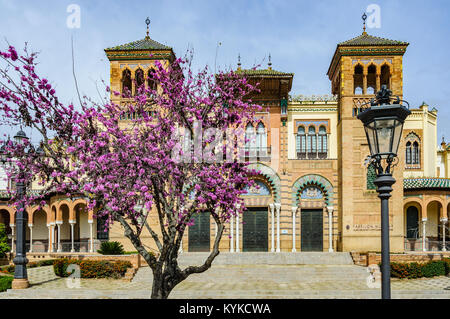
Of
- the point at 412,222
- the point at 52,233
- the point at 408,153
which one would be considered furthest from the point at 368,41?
the point at 52,233

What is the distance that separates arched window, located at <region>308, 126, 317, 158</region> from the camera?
25.3 metres

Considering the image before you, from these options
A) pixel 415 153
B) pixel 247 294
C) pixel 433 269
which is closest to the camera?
pixel 247 294

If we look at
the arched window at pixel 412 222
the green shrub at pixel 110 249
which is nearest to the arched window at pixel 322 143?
the arched window at pixel 412 222

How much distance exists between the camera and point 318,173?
2497cm

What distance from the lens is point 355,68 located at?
25.1m

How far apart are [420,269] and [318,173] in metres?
8.54

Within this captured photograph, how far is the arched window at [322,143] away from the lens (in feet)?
82.8

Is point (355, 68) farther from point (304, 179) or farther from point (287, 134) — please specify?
point (304, 179)

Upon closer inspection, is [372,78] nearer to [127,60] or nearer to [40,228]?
[127,60]

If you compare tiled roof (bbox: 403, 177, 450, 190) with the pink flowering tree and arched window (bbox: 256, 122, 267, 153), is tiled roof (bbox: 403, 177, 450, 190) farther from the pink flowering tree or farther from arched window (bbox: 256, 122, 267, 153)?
the pink flowering tree
